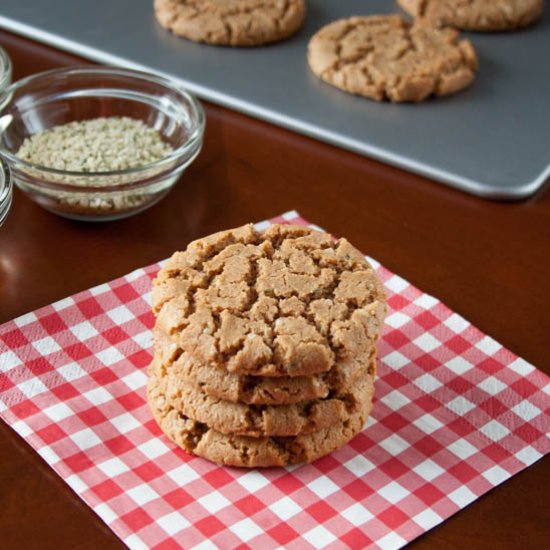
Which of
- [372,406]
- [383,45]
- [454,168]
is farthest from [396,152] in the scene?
[372,406]

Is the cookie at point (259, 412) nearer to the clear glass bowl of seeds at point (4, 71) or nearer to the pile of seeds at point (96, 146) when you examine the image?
the pile of seeds at point (96, 146)

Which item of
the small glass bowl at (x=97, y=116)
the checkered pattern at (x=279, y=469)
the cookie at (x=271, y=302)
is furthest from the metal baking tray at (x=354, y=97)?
the cookie at (x=271, y=302)

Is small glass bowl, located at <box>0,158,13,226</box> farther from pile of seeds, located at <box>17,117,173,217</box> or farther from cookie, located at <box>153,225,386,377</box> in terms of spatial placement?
cookie, located at <box>153,225,386,377</box>

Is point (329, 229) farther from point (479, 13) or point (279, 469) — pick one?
point (479, 13)

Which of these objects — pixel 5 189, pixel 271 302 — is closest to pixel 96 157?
pixel 5 189

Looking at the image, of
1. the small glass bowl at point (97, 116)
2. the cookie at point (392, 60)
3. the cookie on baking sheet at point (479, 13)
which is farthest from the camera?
the cookie on baking sheet at point (479, 13)

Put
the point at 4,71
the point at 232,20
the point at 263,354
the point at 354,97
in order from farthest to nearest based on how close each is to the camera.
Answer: the point at 232,20 → the point at 354,97 → the point at 4,71 → the point at 263,354
